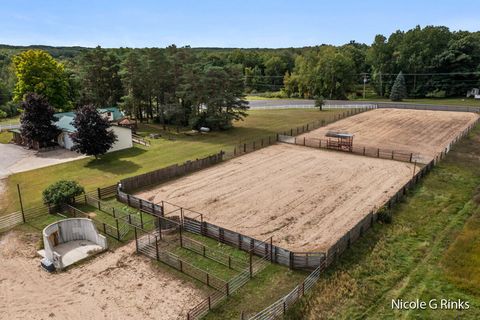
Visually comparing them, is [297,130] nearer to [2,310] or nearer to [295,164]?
[295,164]

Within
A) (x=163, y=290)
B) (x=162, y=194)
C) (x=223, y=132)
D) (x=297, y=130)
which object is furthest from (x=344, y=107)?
(x=163, y=290)

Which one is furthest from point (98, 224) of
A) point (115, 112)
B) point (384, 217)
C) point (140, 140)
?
point (115, 112)

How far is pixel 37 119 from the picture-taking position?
3791 cm

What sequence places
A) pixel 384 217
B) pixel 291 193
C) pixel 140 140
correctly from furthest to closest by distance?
pixel 140 140, pixel 291 193, pixel 384 217

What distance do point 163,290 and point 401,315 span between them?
32.0 ft

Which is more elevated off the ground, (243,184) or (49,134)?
(49,134)

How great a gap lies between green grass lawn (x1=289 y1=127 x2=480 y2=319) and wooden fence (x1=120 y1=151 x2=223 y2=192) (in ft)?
Result: 53.8

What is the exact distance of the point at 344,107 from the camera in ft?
231

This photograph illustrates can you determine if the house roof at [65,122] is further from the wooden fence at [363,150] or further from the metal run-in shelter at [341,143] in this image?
the metal run-in shelter at [341,143]

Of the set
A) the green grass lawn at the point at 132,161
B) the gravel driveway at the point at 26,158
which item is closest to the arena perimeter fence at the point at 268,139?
the green grass lawn at the point at 132,161

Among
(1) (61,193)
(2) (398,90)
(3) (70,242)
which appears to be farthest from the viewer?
(2) (398,90)

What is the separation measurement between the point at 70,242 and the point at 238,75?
34128 mm

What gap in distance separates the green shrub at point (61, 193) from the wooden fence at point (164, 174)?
326cm

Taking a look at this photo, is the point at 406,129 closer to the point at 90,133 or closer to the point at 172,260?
the point at 90,133
